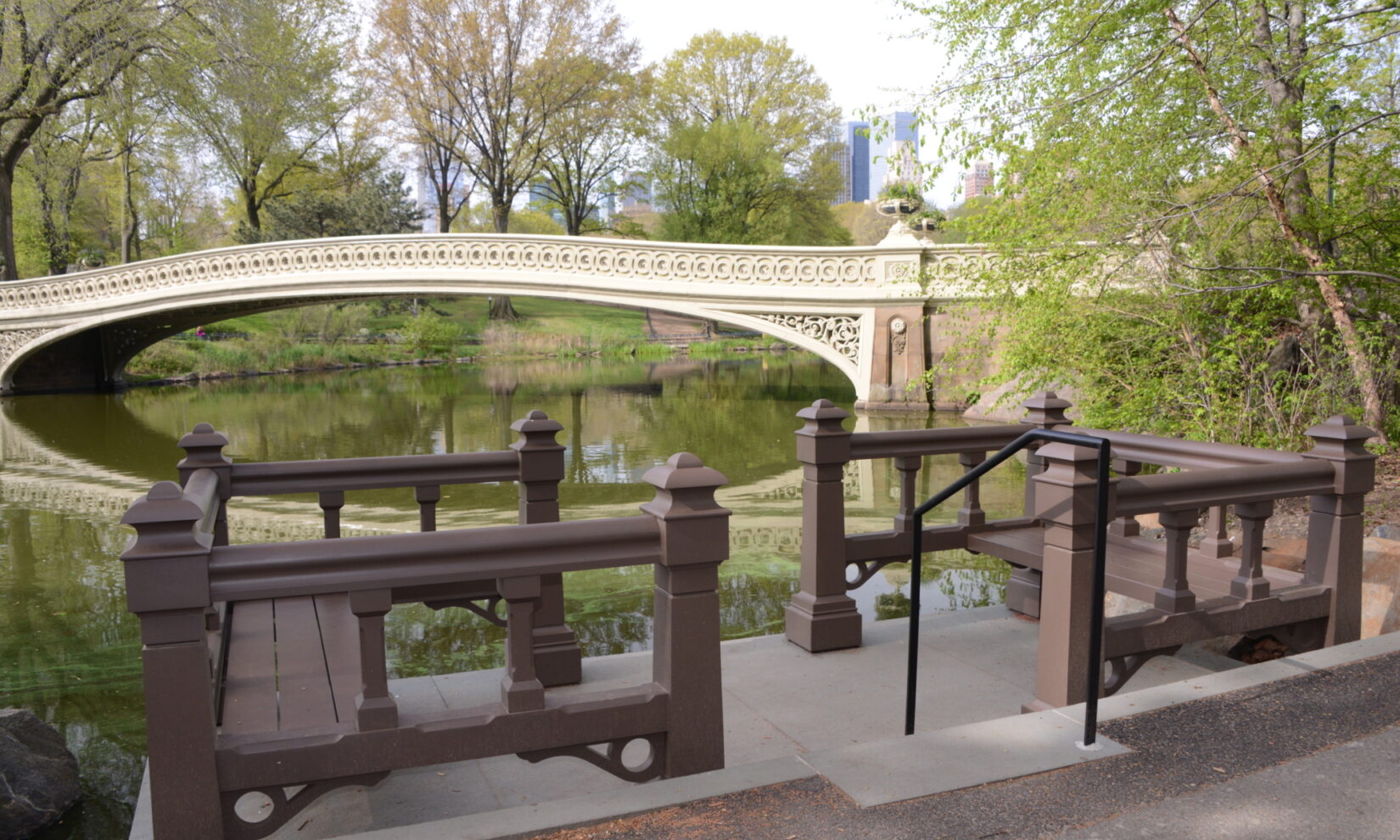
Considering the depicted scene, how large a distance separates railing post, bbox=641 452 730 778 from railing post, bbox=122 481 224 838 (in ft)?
3.98

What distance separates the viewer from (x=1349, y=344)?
26.8 feet

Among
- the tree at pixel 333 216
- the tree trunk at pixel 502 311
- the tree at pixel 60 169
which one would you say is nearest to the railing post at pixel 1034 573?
the tree at pixel 60 169

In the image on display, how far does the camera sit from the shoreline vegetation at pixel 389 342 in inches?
1276

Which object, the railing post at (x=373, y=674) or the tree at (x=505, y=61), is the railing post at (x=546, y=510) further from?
the tree at (x=505, y=61)

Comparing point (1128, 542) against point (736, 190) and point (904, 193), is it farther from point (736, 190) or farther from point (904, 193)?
point (736, 190)

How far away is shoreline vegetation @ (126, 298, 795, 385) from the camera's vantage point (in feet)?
106

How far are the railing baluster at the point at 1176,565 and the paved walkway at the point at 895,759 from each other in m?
0.32

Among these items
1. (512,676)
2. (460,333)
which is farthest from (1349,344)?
(460,333)

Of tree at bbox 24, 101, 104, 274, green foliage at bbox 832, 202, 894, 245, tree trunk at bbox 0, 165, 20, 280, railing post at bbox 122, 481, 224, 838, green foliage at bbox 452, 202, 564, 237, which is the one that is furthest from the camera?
green foliage at bbox 452, 202, 564, 237

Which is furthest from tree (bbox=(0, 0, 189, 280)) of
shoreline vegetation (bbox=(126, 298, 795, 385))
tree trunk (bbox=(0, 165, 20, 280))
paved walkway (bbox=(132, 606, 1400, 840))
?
paved walkway (bbox=(132, 606, 1400, 840))

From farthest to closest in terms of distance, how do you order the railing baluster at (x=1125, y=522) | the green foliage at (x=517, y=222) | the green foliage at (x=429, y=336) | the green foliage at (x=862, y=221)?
1. the green foliage at (x=517, y=222)
2. the green foliage at (x=862, y=221)
3. the green foliage at (x=429, y=336)
4. the railing baluster at (x=1125, y=522)

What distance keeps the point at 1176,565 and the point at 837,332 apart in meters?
16.7

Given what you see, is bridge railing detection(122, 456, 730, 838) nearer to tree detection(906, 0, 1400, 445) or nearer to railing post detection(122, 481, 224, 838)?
railing post detection(122, 481, 224, 838)

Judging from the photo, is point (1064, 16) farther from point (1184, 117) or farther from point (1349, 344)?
point (1349, 344)
